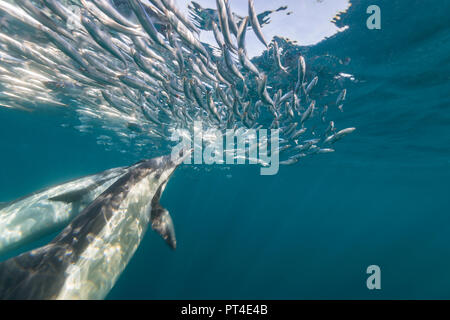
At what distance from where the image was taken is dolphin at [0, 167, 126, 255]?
182 inches

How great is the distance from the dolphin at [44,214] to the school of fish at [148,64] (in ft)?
11.2

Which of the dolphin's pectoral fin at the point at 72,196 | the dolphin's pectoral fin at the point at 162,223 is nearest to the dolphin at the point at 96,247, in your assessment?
the dolphin's pectoral fin at the point at 162,223

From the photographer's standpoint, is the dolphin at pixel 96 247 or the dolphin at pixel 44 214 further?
the dolphin at pixel 44 214

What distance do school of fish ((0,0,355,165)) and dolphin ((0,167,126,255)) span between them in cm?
340

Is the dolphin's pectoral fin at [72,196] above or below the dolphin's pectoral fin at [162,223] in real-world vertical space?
above

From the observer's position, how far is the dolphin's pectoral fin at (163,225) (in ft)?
12.7

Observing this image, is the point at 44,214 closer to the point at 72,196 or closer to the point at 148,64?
the point at 72,196

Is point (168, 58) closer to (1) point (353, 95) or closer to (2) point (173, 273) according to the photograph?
(1) point (353, 95)

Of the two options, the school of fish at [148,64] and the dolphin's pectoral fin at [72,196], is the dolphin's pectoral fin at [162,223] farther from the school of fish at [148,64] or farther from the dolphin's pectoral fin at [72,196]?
the school of fish at [148,64]

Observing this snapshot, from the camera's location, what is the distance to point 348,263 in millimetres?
33406

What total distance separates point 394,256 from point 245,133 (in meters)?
42.5

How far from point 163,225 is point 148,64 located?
16.4ft

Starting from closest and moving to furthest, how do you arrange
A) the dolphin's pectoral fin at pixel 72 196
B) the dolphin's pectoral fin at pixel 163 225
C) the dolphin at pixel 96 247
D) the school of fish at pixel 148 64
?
1. the dolphin at pixel 96 247
2. the dolphin's pectoral fin at pixel 163 225
3. the dolphin's pectoral fin at pixel 72 196
4. the school of fish at pixel 148 64

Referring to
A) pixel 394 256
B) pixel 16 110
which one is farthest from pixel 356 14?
pixel 394 256
